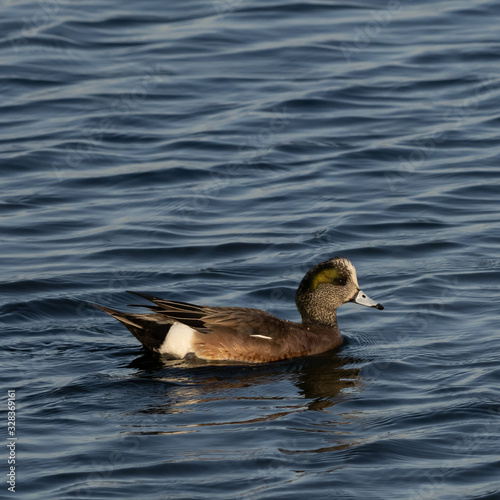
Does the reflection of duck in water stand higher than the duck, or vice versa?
the duck

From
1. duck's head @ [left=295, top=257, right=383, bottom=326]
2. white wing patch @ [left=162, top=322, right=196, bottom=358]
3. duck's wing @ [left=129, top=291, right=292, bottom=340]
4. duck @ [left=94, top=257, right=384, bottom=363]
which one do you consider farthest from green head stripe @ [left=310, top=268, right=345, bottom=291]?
white wing patch @ [left=162, top=322, right=196, bottom=358]

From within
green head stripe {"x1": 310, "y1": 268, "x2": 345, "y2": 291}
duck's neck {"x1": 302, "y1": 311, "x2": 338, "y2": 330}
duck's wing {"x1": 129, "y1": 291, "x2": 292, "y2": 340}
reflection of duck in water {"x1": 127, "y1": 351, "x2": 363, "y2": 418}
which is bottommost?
reflection of duck in water {"x1": 127, "y1": 351, "x2": 363, "y2": 418}

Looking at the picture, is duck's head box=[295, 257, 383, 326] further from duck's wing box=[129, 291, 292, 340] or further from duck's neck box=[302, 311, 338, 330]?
duck's wing box=[129, 291, 292, 340]

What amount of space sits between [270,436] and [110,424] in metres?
1.02

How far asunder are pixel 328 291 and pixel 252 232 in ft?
7.68

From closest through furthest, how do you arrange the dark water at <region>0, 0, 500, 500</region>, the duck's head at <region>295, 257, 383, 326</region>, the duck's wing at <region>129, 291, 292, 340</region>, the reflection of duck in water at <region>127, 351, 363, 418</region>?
the dark water at <region>0, 0, 500, 500</region>, the reflection of duck in water at <region>127, 351, 363, 418</region>, the duck's wing at <region>129, 291, 292, 340</region>, the duck's head at <region>295, 257, 383, 326</region>

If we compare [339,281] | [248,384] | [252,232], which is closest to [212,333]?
[248,384]

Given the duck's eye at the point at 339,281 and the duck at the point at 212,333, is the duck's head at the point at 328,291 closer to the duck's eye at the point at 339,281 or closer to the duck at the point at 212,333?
the duck's eye at the point at 339,281

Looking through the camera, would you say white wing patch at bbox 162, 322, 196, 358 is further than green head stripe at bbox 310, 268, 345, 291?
No

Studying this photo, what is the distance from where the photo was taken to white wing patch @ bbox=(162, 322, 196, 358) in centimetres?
845

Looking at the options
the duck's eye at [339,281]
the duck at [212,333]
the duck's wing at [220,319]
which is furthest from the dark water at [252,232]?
the duck's eye at [339,281]

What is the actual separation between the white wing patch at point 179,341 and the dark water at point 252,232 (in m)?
0.12

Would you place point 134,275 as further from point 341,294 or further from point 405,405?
point 405,405

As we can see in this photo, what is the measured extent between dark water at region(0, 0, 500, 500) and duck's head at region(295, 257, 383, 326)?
31 cm
